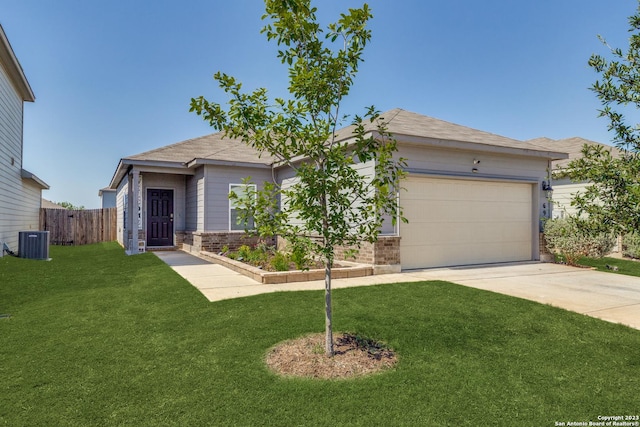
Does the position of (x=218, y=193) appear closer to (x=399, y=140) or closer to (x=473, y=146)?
(x=399, y=140)

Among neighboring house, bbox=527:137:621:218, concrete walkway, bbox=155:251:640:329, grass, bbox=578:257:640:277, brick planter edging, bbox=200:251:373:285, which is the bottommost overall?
grass, bbox=578:257:640:277

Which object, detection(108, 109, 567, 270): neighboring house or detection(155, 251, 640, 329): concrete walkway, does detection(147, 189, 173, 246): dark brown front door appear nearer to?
detection(108, 109, 567, 270): neighboring house

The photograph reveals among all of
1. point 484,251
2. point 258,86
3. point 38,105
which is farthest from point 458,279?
point 38,105

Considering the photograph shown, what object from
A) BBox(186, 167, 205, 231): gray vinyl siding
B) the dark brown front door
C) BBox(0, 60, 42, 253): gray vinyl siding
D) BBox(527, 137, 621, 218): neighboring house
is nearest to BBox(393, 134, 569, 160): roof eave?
BBox(527, 137, 621, 218): neighboring house

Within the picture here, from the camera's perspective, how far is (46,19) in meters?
10.7

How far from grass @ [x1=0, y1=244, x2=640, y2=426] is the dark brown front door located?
26.4ft

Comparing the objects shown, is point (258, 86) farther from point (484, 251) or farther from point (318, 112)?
point (484, 251)

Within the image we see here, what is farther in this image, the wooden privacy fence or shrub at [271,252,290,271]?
the wooden privacy fence

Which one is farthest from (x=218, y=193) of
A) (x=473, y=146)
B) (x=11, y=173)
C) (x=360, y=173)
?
(x=473, y=146)

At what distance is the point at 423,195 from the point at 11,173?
44.5 ft

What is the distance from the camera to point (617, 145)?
3.20 metres

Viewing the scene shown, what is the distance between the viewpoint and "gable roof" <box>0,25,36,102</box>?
955 centimetres

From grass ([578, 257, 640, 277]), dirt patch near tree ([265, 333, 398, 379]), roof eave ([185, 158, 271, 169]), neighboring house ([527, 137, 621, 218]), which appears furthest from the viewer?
neighboring house ([527, 137, 621, 218])

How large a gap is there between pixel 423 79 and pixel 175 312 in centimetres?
1187
